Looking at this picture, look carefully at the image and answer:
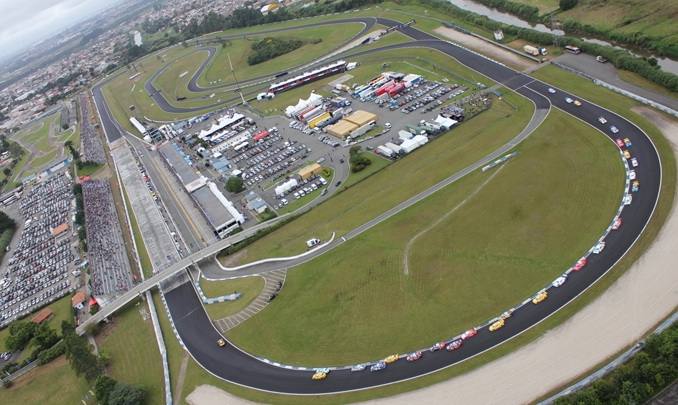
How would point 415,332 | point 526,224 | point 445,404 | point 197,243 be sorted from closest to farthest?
point 445,404 → point 415,332 → point 526,224 → point 197,243

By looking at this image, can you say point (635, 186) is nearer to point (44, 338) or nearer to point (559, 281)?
point (559, 281)

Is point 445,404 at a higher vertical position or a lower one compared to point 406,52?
lower

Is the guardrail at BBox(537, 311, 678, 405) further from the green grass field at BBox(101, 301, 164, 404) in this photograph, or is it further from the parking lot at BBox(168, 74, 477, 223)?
the parking lot at BBox(168, 74, 477, 223)

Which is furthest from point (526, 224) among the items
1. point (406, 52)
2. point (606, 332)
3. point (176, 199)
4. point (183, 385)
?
point (406, 52)

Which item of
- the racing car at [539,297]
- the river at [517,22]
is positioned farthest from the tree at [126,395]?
the river at [517,22]

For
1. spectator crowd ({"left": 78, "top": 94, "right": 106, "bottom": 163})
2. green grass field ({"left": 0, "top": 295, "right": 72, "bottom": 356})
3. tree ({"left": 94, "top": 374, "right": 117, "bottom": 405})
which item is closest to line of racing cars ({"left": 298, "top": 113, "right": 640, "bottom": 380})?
tree ({"left": 94, "top": 374, "right": 117, "bottom": 405})

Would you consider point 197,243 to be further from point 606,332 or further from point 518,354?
point 606,332
